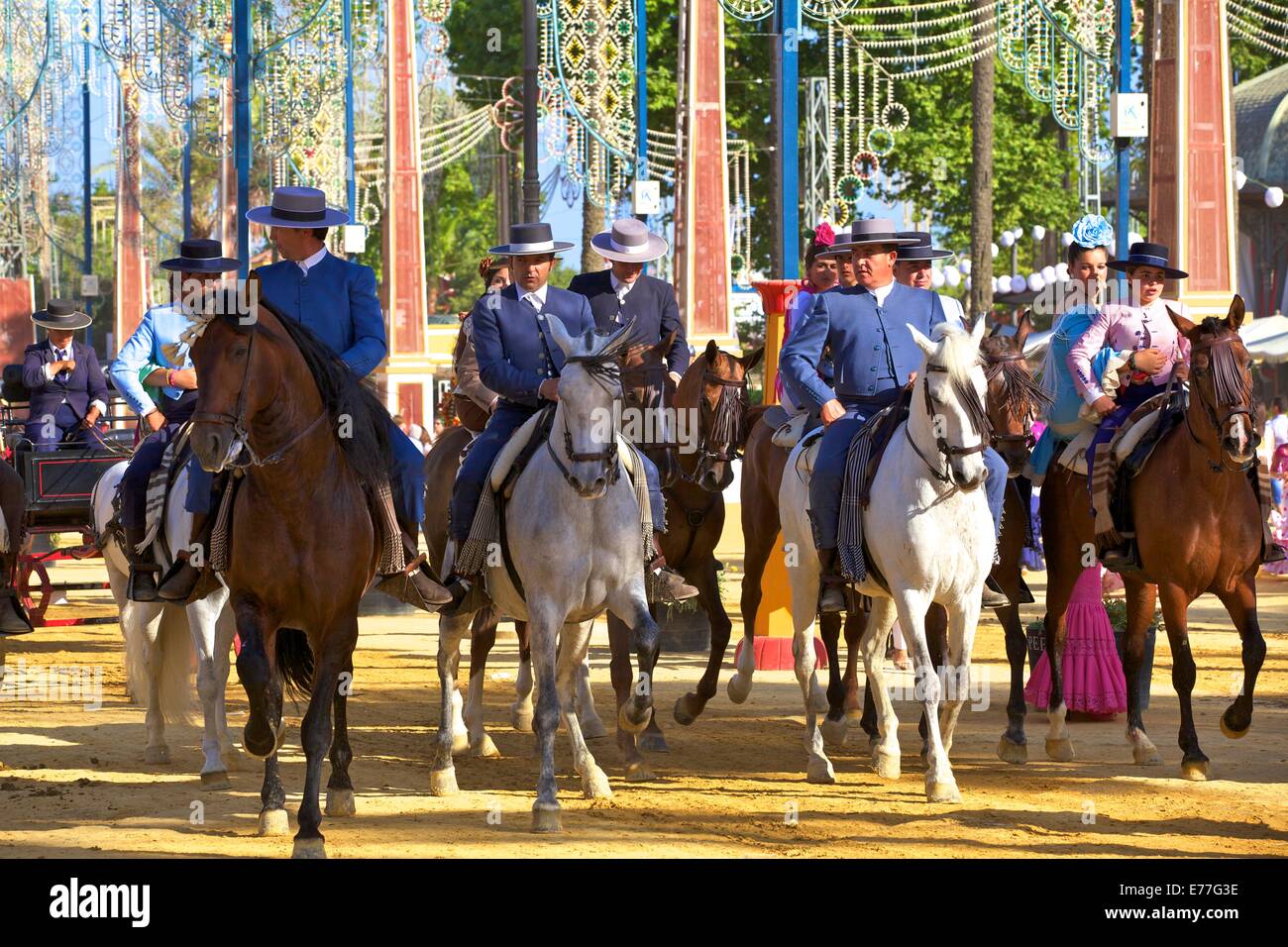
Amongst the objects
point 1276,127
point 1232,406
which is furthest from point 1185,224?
point 1276,127

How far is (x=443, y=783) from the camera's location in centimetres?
1025

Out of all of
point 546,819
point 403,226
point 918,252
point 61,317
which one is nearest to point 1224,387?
point 918,252

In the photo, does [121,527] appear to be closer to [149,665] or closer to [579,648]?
[149,665]

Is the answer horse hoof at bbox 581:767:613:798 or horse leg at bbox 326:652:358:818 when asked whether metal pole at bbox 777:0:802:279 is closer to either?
horse hoof at bbox 581:767:613:798

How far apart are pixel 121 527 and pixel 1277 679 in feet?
29.7

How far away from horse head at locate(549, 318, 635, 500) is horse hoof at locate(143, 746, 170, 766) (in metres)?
3.81

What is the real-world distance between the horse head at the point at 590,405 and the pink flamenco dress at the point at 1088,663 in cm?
450

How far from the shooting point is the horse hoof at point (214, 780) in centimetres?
1054

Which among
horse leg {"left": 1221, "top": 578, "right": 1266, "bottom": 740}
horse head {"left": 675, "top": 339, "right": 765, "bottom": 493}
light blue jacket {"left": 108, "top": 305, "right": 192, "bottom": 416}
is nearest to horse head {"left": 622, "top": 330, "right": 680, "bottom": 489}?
horse head {"left": 675, "top": 339, "right": 765, "bottom": 493}

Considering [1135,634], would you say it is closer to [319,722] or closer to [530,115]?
[319,722]

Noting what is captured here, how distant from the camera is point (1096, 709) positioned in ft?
42.3

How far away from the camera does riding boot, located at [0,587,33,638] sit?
12148 millimetres

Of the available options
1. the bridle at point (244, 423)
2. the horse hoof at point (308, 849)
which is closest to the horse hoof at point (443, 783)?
the horse hoof at point (308, 849)

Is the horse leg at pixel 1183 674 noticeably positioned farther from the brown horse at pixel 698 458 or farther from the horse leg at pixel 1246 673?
the brown horse at pixel 698 458
